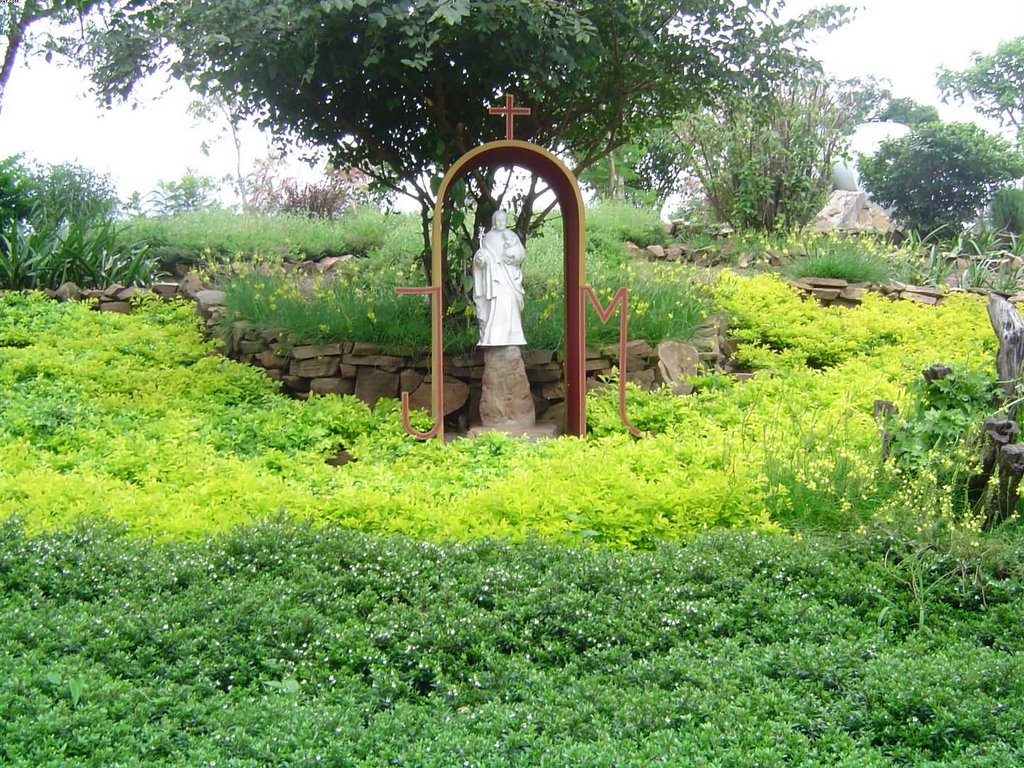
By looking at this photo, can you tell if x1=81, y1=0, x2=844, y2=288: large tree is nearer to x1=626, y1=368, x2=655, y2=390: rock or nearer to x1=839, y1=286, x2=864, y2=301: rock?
x1=626, y1=368, x2=655, y2=390: rock

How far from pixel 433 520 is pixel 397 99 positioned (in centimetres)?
415

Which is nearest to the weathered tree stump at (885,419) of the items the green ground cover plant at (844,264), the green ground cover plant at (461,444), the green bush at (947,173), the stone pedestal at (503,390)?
the green ground cover plant at (461,444)

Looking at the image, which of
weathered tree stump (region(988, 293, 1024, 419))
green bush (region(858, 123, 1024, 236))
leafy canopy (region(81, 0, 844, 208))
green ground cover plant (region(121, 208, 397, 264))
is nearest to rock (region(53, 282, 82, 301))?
green ground cover plant (region(121, 208, 397, 264))

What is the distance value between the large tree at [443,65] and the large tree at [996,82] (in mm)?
21900

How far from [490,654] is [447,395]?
177 inches

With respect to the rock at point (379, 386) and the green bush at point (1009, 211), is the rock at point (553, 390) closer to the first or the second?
Answer: the rock at point (379, 386)

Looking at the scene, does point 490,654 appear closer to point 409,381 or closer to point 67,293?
point 409,381

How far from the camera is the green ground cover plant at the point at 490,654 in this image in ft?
10.7

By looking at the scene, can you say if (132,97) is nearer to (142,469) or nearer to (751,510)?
(142,469)

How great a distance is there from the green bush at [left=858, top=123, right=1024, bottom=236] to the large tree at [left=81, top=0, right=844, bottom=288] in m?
10.3

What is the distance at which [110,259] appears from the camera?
1253cm

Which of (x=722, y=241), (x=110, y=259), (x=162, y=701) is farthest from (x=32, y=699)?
(x=722, y=241)

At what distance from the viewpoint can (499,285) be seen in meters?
7.71

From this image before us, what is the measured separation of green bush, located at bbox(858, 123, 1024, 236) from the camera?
717 inches
